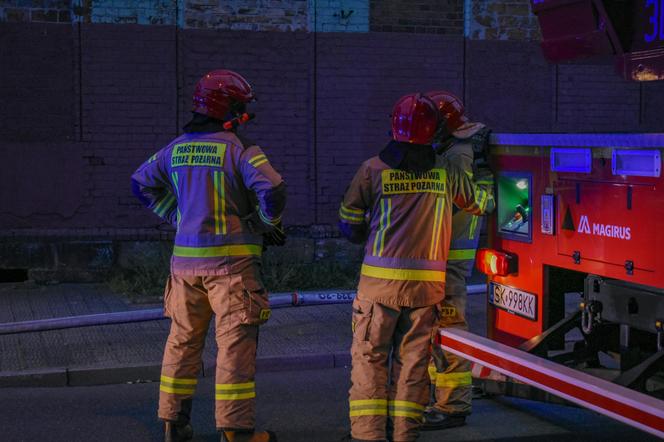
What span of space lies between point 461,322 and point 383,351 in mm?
737

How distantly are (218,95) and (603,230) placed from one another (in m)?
2.20

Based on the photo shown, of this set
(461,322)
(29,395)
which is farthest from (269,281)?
(461,322)

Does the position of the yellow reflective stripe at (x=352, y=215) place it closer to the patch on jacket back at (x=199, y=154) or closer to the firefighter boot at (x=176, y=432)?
the patch on jacket back at (x=199, y=154)

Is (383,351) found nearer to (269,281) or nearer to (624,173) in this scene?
(624,173)

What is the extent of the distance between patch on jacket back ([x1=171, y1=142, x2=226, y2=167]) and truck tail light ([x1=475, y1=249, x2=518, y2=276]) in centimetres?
162

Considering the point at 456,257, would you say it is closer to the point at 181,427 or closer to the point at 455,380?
the point at 455,380

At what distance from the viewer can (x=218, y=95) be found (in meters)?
5.81

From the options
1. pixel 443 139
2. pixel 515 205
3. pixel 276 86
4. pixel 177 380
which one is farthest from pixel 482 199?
pixel 276 86

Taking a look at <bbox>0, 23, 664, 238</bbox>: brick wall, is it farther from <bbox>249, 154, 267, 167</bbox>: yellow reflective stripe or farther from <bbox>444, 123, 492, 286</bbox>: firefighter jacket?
<bbox>249, 154, 267, 167</bbox>: yellow reflective stripe

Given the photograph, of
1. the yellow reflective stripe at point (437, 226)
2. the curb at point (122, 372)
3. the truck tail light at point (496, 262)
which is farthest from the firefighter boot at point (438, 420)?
the curb at point (122, 372)

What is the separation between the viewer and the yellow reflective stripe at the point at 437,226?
5445 millimetres

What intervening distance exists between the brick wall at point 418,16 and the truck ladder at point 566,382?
7.46 m

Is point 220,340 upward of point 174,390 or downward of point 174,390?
upward

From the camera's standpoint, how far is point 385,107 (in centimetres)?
1248
